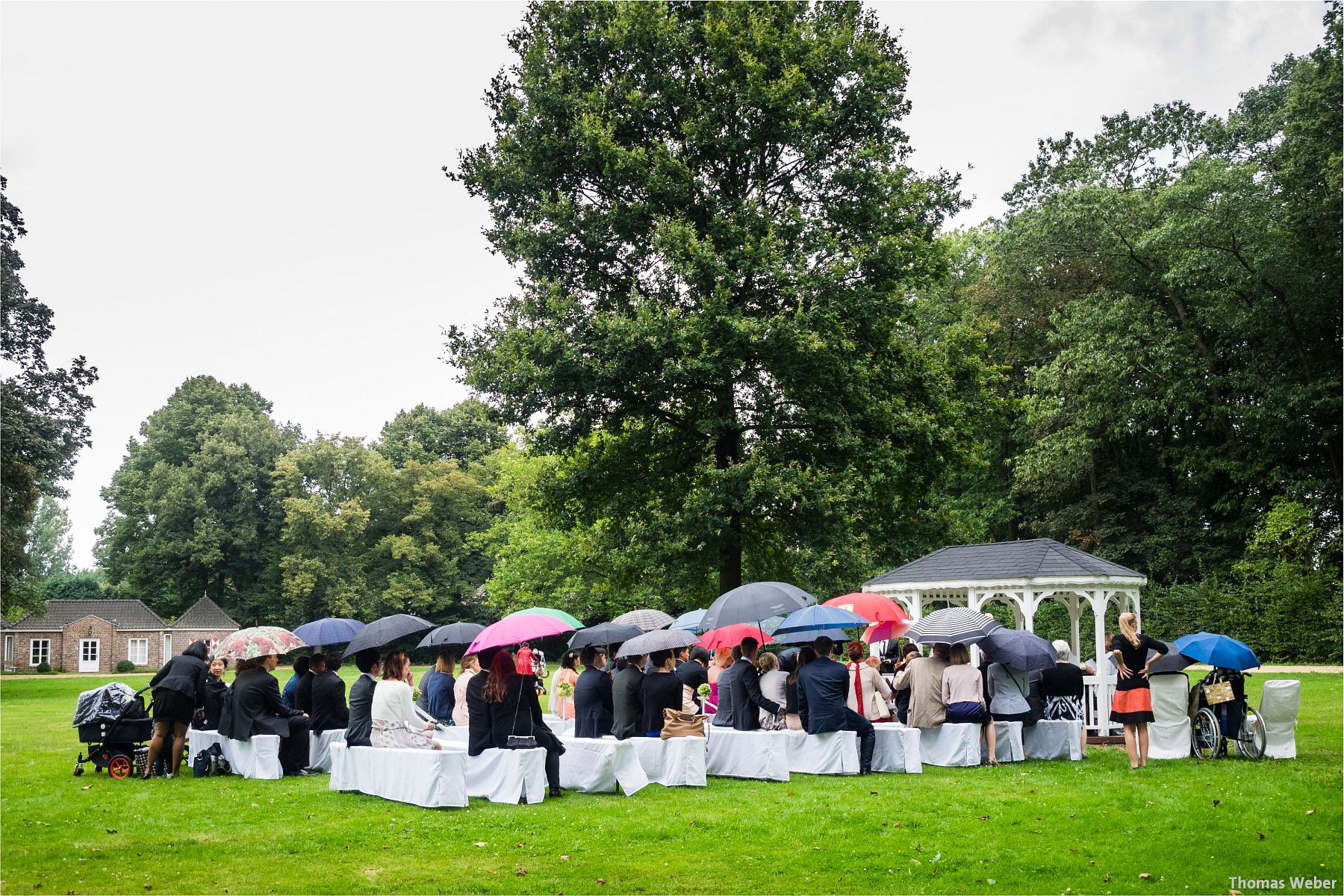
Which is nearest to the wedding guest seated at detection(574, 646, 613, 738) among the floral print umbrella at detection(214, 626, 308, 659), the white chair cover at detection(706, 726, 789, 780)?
the white chair cover at detection(706, 726, 789, 780)

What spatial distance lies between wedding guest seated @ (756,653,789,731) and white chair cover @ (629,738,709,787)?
155 centimetres

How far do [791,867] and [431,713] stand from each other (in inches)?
314

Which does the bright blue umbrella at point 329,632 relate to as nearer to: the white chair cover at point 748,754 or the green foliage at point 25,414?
the white chair cover at point 748,754

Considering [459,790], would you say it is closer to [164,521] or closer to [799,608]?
[799,608]

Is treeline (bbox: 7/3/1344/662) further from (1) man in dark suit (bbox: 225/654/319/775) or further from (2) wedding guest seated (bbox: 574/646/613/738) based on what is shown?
(1) man in dark suit (bbox: 225/654/319/775)

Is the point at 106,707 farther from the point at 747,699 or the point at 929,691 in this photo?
the point at 929,691

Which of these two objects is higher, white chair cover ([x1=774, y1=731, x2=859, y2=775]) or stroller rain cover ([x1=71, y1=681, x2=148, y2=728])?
stroller rain cover ([x1=71, y1=681, x2=148, y2=728])

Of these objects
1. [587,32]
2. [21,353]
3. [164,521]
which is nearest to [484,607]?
[164,521]

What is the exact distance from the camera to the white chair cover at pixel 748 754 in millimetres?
13219

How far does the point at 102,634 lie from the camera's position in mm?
61906

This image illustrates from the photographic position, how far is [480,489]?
2518 inches

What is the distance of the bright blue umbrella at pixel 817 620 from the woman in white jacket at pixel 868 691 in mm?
477

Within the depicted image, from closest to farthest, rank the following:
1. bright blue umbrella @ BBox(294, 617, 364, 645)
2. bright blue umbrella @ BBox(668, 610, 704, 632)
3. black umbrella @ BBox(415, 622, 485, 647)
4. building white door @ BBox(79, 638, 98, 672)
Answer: black umbrella @ BBox(415, 622, 485, 647)
bright blue umbrella @ BBox(294, 617, 364, 645)
bright blue umbrella @ BBox(668, 610, 704, 632)
building white door @ BBox(79, 638, 98, 672)

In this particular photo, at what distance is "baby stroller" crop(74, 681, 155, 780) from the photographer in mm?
14078
